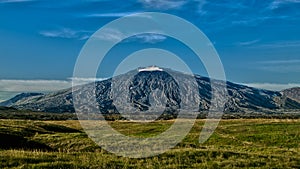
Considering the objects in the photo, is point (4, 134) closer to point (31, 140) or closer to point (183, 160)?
point (31, 140)

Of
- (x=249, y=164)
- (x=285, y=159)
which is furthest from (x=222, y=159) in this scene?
(x=285, y=159)

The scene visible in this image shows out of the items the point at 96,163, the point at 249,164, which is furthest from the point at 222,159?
the point at 96,163

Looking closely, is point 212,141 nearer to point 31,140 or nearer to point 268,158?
point 31,140

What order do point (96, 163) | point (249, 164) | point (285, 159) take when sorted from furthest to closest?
point (285, 159), point (249, 164), point (96, 163)

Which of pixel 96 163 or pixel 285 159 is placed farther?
pixel 285 159

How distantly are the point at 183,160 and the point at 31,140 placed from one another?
28771 mm

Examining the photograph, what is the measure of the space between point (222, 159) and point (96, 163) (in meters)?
10.6

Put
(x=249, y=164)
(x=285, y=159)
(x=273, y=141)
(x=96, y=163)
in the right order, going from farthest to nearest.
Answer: (x=273, y=141) < (x=285, y=159) < (x=249, y=164) < (x=96, y=163)

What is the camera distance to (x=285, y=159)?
3369cm

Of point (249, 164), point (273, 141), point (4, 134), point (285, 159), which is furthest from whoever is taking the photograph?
point (273, 141)

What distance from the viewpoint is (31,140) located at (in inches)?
2122

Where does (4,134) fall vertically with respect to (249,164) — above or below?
above

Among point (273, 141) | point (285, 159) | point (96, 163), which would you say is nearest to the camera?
point (96, 163)

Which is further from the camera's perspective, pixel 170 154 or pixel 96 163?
pixel 170 154
